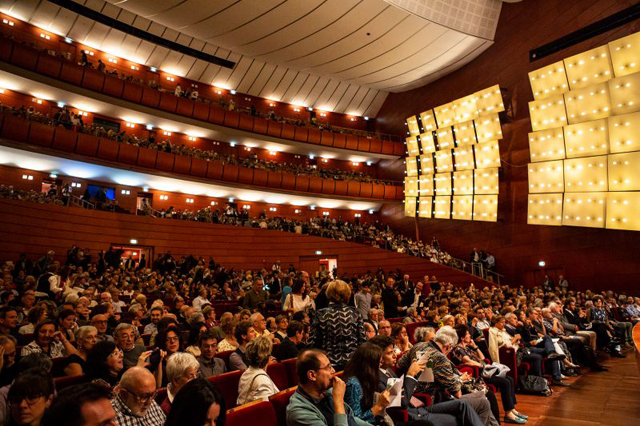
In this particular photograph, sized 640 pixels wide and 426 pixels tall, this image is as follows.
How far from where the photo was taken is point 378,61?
765 inches

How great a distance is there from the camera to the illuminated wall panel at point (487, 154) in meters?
15.5

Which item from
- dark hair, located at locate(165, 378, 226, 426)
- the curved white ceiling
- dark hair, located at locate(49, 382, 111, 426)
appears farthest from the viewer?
the curved white ceiling

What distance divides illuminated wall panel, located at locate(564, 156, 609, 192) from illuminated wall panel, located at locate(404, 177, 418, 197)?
7035 mm

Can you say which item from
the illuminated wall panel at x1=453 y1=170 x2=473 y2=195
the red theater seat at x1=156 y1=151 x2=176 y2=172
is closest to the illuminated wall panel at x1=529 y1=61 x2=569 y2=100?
the illuminated wall panel at x1=453 y1=170 x2=473 y2=195

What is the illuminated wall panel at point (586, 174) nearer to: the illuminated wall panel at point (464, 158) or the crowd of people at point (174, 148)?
the illuminated wall panel at point (464, 158)

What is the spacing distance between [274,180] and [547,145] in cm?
1088

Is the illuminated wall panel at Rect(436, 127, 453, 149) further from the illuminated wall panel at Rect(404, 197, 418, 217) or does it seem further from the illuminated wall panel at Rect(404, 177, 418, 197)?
the illuminated wall panel at Rect(404, 197, 418, 217)

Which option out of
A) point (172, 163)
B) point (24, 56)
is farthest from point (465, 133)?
point (24, 56)

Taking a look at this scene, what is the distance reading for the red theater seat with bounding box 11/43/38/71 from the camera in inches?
512

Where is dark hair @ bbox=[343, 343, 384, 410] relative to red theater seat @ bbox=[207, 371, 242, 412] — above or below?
above

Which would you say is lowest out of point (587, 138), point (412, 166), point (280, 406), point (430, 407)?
point (430, 407)

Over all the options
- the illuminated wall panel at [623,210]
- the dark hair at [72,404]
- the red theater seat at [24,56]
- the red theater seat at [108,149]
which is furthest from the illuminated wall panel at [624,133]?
the red theater seat at [24,56]

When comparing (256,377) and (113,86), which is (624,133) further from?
(113,86)

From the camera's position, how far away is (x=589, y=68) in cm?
1250
